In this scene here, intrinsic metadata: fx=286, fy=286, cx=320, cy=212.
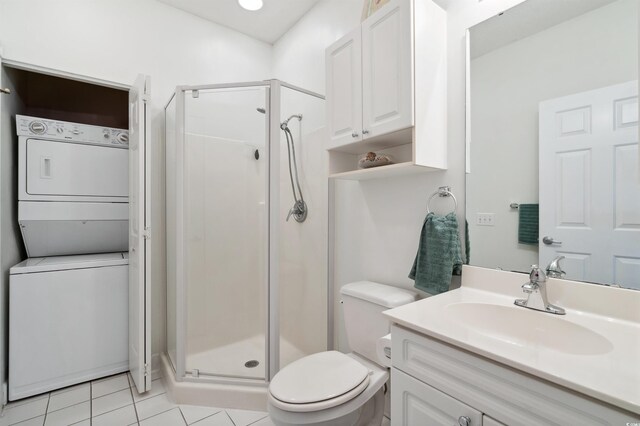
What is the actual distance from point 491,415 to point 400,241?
3.08 feet

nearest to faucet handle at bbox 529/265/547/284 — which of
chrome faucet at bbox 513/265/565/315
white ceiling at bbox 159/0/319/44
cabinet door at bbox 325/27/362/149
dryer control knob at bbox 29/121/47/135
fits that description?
chrome faucet at bbox 513/265/565/315

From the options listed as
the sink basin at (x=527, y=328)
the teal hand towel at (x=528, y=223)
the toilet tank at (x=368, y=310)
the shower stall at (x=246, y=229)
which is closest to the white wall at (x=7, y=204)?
the shower stall at (x=246, y=229)

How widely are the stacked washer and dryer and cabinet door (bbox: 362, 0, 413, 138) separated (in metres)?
1.99

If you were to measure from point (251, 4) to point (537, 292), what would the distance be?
106 inches

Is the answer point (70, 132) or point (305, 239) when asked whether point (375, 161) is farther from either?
point (70, 132)

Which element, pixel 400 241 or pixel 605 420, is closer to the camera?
pixel 605 420

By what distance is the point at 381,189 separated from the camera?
1.72 metres

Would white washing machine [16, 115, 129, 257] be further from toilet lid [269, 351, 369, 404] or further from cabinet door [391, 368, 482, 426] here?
cabinet door [391, 368, 482, 426]

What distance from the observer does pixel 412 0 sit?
3.97ft

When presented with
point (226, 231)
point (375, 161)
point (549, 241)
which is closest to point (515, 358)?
point (549, 241)

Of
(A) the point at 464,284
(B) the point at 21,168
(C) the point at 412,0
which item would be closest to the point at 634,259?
(A) the point at 464,284

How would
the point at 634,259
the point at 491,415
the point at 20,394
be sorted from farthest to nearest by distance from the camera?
1. the point at 20,394
2. the point at 634,259
3. the point at 491,415

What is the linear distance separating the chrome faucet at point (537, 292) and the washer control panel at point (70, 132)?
8.95ft

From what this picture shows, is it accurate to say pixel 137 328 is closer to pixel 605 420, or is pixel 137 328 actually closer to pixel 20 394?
pixel 20 394
